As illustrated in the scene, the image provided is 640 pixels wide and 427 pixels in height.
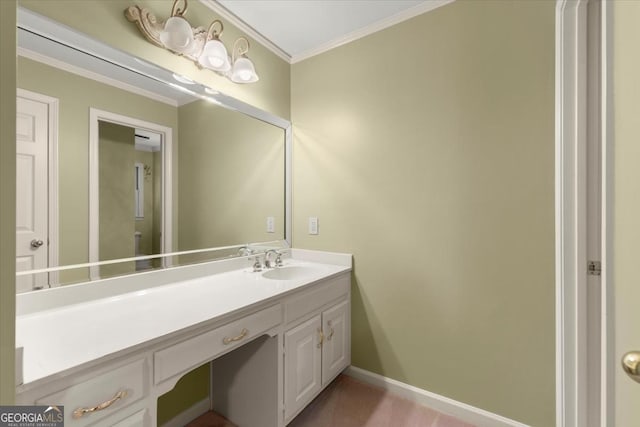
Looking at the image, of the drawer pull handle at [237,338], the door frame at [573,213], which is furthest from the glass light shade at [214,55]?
the door frame at [573,213]

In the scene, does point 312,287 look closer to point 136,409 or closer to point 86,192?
point 136,409

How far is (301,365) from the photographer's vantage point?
151 cm

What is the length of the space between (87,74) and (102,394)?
1256mm

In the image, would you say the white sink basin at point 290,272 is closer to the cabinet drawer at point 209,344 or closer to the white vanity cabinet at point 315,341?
the white vanity cabinet at point 315,341

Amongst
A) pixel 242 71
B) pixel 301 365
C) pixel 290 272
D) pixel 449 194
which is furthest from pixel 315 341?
pixel 242 71

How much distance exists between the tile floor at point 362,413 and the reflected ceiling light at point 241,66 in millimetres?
2034

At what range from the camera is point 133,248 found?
4.44 feet

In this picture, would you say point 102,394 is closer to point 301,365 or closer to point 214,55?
point 301,365

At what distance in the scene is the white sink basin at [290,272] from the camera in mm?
1925

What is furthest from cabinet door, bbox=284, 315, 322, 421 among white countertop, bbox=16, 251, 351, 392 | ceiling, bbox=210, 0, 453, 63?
ceiling, bbox=210, 0, 453, 63
